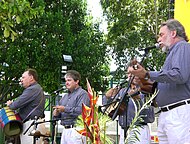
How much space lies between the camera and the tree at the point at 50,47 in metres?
12.7

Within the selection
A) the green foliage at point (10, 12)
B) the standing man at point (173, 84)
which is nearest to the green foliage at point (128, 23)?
the green foliage at point (10, 12)

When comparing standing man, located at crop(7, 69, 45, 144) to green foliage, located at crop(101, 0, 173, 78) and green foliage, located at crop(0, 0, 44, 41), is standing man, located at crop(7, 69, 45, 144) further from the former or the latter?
green foliage, located at crop(101, 0, 173, 78)

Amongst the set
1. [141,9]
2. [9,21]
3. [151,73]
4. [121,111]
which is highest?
[141,9]

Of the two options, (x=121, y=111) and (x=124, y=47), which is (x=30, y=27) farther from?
(x=121, y=111)

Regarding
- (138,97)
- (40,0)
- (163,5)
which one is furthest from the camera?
(163,5)

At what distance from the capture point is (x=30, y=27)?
12945mm

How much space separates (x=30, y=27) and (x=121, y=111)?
9.28 meters

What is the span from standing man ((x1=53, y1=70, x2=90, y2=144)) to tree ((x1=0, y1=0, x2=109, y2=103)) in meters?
6.98

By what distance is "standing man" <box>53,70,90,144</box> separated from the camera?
5.17 meters

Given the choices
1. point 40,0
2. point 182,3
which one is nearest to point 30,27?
point 40,0

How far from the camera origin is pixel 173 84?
3258mm

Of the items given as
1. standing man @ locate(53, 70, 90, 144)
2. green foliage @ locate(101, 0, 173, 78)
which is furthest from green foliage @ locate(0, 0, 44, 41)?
green foliage @ locate(101, 0, 173, 78)

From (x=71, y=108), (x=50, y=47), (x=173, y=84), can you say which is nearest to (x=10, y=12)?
(x=71, y=108)

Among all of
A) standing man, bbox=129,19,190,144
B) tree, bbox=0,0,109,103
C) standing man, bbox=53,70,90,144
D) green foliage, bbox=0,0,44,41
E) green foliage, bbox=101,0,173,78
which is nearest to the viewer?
standing man, bbox=129,19,190,144
